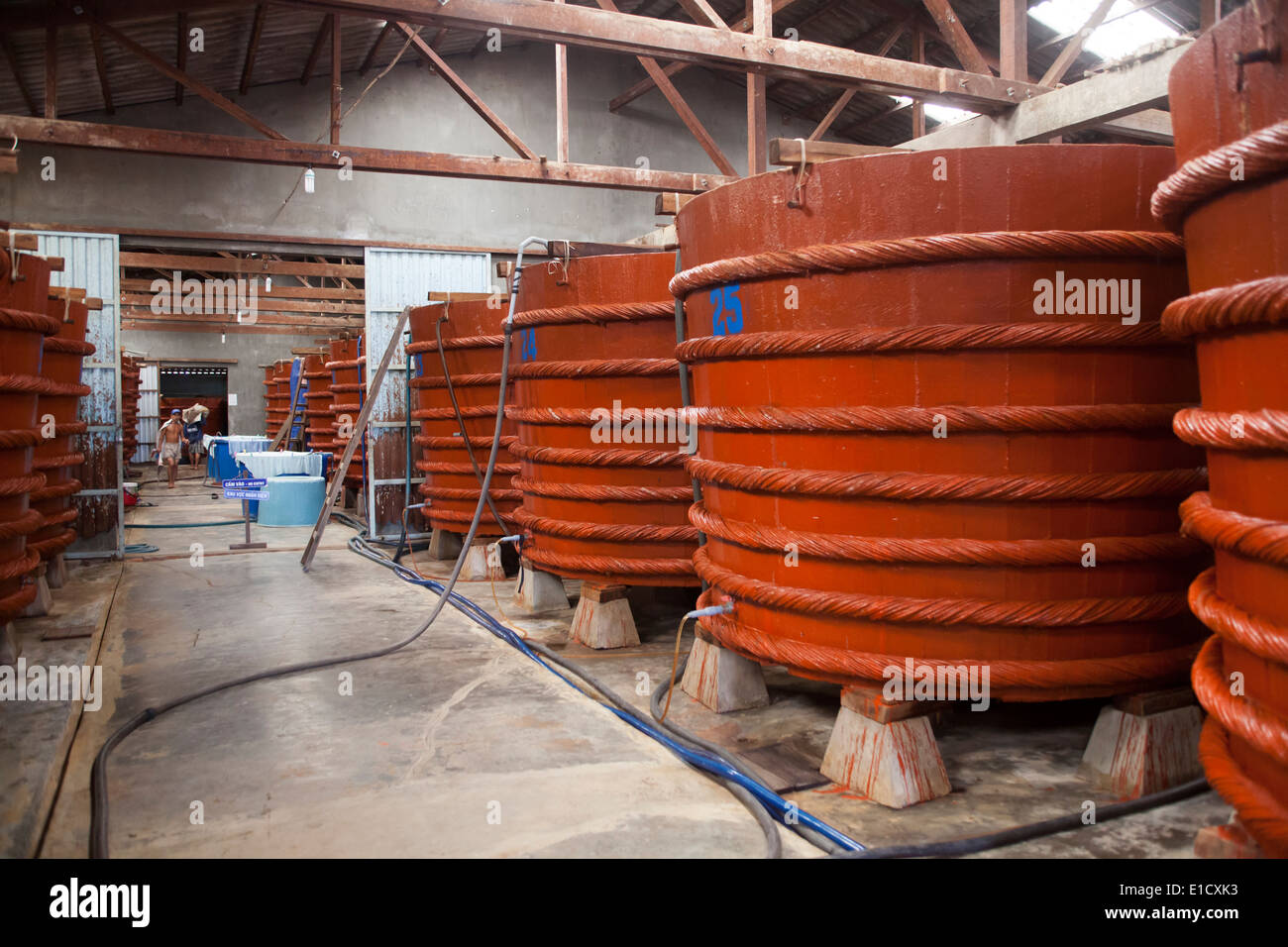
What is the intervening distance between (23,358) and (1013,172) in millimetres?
4742

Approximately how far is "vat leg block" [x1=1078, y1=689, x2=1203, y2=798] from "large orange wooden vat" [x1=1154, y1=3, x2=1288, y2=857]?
83 centimetres

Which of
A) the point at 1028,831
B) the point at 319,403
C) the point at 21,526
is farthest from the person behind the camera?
the point at 319,403

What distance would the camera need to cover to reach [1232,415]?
2246mm

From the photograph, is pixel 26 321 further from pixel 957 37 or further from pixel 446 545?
pixel 957 37

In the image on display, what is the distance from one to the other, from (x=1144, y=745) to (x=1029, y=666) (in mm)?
477

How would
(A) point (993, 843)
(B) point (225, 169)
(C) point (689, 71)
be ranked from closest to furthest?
(A) point (993, 843) → (B) point (225, 169) → (C) point (689, 71)

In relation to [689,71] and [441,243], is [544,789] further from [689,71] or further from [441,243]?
[689,71]

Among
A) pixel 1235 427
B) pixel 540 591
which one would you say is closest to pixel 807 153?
pixel 1235 427

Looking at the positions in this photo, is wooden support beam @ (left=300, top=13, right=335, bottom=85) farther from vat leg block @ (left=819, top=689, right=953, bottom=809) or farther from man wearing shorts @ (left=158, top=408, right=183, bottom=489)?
vat leg block @ (left=819, top=689, right=953, bottom=809)

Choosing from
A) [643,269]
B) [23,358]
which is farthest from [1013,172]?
[23,358]

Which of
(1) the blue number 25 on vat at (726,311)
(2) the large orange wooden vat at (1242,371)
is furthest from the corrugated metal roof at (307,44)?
(2) the large orange wooden vat at (1242,371)

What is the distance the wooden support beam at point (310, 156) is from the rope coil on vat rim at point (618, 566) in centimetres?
581

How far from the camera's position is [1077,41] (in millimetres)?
8336

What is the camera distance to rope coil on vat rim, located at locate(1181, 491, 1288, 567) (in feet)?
6.94
